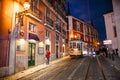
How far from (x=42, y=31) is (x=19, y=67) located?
268 inches

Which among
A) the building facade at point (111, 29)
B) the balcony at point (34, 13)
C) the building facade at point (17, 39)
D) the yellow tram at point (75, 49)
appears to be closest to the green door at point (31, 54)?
the building facade at point (17, 39)

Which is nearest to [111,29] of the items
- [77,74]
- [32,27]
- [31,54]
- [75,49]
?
[75,49]

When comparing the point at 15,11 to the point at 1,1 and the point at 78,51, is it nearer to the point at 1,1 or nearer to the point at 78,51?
the point at 1,1

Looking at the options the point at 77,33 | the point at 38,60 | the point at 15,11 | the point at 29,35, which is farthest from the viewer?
the point at 77,33

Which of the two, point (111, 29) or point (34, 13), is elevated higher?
point (34, 13)

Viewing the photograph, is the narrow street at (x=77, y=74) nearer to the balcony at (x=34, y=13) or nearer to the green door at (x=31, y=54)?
the green door at (x=31, y=54)

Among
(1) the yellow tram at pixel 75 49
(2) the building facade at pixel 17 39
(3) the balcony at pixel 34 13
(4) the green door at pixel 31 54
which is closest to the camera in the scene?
(2) the building facade at pixel 17 39

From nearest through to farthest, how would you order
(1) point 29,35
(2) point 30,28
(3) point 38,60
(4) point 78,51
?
(1) point 29,35
(2) point 30,28
(3) point 38,60
(4) point 78,51

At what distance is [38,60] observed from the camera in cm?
1502

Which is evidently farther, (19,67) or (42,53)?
(42,53)

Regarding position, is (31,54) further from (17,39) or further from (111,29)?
(111,29)

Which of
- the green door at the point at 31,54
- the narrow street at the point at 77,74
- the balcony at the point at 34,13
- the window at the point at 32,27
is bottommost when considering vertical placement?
the narrow street at the point at 77,74

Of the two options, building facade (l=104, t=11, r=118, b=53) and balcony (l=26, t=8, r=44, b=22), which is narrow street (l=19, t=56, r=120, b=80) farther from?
building facade (l=104, t=11, r=118, b=53)

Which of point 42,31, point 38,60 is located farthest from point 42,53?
point 42,31
